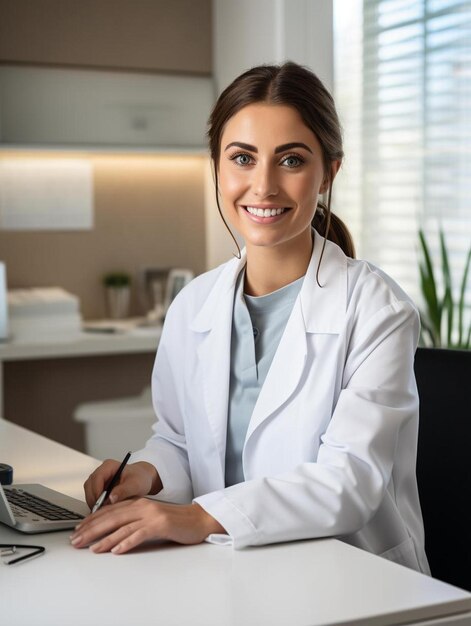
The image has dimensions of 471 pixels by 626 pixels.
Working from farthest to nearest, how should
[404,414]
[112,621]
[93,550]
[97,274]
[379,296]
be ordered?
[97,274], [379,296], [404,414], [93,550], [112,621]

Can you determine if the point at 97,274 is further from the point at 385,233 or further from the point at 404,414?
the point at 404,414

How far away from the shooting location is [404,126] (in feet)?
13.4

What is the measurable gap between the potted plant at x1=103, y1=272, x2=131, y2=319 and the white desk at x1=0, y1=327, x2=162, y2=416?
323 millimetres

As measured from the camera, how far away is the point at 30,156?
4.30 metres

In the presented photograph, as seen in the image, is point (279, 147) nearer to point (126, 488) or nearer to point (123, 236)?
point (126, 488)

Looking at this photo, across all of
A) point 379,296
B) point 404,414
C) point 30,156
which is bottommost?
point 404,414

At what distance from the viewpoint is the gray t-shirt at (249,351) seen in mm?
1777

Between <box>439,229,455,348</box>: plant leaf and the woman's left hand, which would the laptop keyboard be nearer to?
the woman's left hand

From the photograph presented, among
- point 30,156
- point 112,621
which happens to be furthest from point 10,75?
point 112,621

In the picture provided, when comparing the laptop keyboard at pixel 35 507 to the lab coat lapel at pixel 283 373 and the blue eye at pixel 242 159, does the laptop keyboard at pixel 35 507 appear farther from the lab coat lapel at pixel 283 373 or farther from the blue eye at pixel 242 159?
the blue eye at pixel 242 159

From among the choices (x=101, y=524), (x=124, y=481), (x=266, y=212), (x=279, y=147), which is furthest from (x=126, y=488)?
(x=279, y=147)

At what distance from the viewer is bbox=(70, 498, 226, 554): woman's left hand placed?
4.45ft

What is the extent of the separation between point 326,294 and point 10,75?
2853mm

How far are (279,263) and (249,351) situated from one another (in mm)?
166
